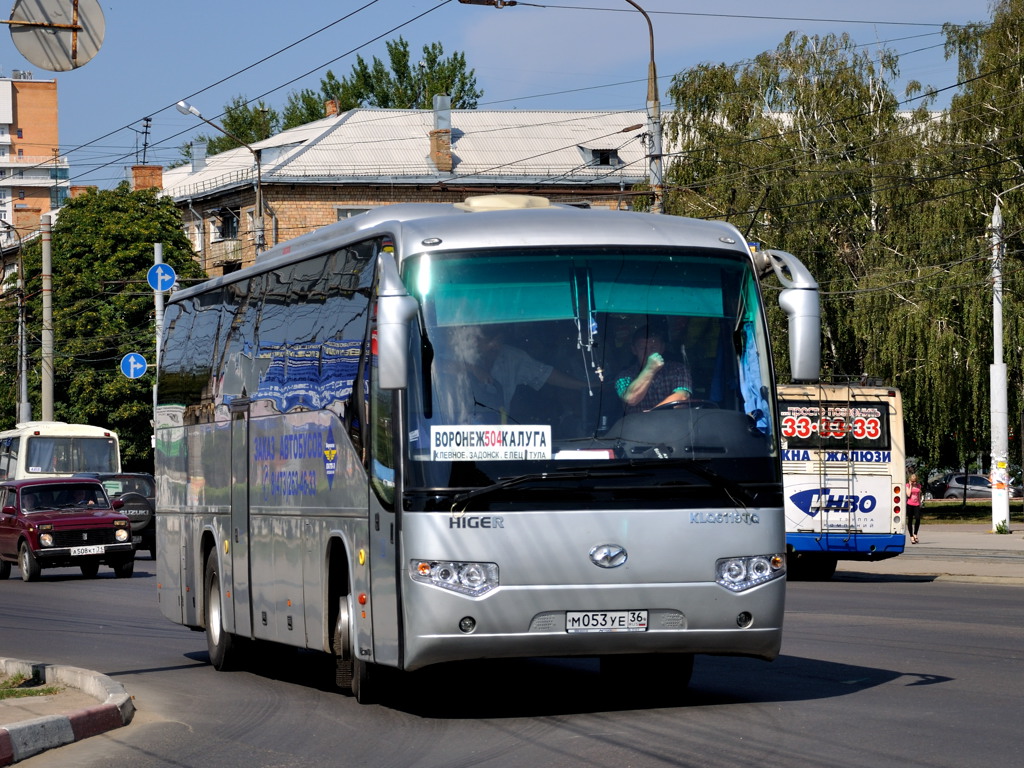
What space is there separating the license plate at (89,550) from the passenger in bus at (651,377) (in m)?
21.8

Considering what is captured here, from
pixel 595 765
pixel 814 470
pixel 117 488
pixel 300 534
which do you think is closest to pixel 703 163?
pixel 117 488

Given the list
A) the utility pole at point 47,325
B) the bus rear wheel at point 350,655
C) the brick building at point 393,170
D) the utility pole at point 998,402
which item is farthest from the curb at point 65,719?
the brick building at point 393,170

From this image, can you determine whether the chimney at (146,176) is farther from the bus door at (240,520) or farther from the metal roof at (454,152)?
the bus door at (240,520)

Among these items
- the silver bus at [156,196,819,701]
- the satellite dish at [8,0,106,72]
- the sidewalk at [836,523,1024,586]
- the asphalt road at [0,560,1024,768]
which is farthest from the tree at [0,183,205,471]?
the silver bus at [156,196,819,701]

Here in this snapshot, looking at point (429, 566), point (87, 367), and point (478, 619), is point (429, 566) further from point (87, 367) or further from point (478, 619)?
point (87, 367)

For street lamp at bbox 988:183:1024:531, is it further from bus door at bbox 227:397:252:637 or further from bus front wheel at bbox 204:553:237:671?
bus door at bbox 227:397:252:637

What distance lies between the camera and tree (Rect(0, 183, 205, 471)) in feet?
228

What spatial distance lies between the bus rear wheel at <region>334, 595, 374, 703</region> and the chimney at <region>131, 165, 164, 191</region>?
74195 millimetres

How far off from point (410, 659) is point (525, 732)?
2.69 ft

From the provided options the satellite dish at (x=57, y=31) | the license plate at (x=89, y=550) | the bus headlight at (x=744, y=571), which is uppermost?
the satellite dish at (x=57, y=31)

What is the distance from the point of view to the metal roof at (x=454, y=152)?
238 feet

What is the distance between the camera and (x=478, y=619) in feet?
33.6

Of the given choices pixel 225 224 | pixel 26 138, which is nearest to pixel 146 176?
pixel 225 224

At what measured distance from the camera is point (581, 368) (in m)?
10.5
